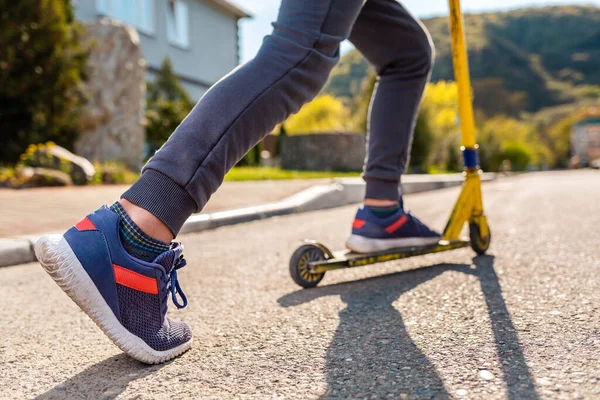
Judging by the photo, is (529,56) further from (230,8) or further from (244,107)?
(244,107)

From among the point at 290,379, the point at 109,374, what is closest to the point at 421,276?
the point at 290,379

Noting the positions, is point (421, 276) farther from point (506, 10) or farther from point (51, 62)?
point (506, 10)

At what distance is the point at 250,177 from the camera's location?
9.19 m

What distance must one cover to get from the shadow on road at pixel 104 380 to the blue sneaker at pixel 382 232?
1.04 meters

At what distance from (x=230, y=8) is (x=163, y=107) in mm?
6539

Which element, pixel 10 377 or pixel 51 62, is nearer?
pixel 10 377

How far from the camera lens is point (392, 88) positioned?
2238mm

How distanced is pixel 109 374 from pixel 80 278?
0.74 feet

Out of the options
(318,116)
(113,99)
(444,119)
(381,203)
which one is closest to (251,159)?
(113,99)

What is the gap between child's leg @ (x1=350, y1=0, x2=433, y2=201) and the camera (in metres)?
2.12

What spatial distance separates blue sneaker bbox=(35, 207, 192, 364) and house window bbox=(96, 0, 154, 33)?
41.6 ft

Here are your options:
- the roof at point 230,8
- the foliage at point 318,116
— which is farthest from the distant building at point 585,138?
the roof at point 230,8

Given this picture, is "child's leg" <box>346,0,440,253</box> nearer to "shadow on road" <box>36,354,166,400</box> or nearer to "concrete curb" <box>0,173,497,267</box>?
"shadow on road" <box>36,354,166,400</box>

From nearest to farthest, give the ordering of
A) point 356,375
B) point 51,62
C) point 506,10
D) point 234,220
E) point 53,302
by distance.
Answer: point 356,375 < point 53,302 < point 234,220 < point 51,62 < point 506,10
